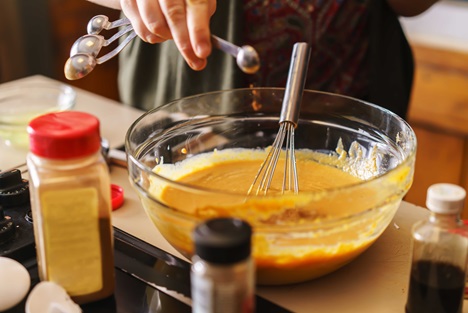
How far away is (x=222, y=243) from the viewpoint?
48 cm

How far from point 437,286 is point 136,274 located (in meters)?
0.34

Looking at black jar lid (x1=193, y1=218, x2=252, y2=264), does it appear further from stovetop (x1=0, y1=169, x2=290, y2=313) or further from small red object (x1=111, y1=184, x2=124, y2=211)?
small red object (x1=111, y1=184, x2=124, y2=211)

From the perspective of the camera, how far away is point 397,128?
2.86 ft

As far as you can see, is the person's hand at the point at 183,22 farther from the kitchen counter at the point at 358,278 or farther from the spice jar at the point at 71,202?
the kitchen counter at the point at 358,278

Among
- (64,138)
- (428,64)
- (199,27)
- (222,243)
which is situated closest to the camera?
(222,243)

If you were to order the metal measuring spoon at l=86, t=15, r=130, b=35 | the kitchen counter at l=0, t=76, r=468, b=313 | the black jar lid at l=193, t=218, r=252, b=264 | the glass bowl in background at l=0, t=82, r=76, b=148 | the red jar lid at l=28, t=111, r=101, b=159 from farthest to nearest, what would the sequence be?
1. the glass bowl in background at l=0, t=82, r=76, b=148
2. the metal measuring spoon at l=86, t=15, r=130, b=35
3. the kitchen counter at l=0, t=76, r=468, b=313
4. the red jar lid at l=28, t=111, r=101, b=159
5. the black jar lid at l=193, t=218, r=252, b=264

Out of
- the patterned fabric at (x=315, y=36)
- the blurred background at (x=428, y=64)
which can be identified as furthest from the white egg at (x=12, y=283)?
the blurred background at (x=428, y=64)

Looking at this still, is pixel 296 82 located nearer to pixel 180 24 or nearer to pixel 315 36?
pixel 180 24

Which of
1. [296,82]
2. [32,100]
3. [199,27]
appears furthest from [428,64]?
[199,27]

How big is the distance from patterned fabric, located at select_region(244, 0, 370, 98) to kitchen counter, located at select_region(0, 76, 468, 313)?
1.66 ft

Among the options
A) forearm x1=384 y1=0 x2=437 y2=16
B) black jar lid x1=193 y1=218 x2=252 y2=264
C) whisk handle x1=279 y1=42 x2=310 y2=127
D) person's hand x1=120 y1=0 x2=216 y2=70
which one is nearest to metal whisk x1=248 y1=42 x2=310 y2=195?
whisk handle x1=279 y1=42 x2=310 y2=127

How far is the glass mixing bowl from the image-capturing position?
0.68 meters

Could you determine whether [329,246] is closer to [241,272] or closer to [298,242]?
[298,242]

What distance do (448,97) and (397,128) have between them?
132cm
